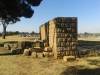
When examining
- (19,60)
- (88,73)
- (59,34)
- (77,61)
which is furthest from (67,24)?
(88,73)

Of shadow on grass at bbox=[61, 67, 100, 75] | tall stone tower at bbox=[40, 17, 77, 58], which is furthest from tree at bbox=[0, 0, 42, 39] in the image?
shadow on grass at bbox=[61, 67, 100, 75]

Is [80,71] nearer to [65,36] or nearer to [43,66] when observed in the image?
[43,66]

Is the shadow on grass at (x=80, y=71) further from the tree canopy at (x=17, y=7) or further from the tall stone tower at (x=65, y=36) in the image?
the tree canopy at (x=17, y=7)

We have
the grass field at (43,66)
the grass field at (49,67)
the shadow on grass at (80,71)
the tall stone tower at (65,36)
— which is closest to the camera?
the shadow on grass at (80,71)

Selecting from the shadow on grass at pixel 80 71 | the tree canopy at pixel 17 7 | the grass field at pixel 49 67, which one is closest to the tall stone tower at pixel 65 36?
the grass field at pixel 49 67

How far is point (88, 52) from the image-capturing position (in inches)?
658

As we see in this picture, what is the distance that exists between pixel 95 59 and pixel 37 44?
10.7 metres

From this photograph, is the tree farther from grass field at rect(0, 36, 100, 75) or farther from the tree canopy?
grass field at rect(0, 36, 100, 75)

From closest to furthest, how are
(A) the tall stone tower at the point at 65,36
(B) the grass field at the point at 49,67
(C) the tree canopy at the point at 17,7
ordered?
1. (B) the grass field at the point at 49,67
2. (A) the tall stone tower at the point at 65,36
3. (C) the tree canopy at the point at 17,7

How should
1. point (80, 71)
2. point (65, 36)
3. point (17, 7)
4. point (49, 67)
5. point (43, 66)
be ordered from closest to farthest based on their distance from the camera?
point (80, 71) < point (49, 67) < point (43, 66) < point (65, 36) < point (17, 7)

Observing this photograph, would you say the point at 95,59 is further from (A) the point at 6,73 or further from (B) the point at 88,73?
(A) the point at 6,73

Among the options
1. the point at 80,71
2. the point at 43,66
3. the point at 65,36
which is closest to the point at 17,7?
the point at 65,36

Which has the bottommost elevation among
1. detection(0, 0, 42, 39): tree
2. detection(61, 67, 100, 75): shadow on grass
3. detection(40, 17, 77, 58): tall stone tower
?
detection(61, 67, 100, 75): shadow on grass

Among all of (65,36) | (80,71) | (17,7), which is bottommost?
(80,71)
